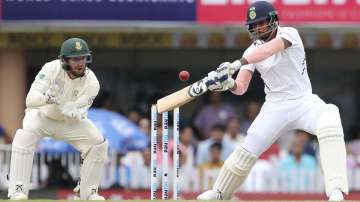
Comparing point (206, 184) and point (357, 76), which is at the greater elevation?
point (357, 76)

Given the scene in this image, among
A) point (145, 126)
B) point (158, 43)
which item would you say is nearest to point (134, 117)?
point (145, 126)

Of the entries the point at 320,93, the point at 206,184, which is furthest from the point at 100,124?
the point at 320,93

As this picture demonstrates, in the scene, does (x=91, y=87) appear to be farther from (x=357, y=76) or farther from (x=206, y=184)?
(x=357, y=76)

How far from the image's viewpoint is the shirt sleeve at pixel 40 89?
10250 mm

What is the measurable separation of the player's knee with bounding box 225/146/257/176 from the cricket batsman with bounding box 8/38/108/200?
1.24 metres

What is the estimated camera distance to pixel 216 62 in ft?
55.8

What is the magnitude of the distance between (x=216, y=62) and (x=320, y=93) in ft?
5.05

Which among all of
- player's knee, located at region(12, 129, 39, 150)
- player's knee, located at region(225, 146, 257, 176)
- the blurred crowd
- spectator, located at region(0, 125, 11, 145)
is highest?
player's knee, located at region(12, 129, 39, 150)

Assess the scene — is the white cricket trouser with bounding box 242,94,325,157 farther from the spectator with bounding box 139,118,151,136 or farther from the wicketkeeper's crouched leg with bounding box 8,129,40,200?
the spectator with bounding box 139,118,151,136

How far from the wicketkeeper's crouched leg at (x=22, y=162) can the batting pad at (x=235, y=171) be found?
165cm

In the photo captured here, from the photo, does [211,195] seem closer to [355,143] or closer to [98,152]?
[98,152]

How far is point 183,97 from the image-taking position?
9961 millimetres

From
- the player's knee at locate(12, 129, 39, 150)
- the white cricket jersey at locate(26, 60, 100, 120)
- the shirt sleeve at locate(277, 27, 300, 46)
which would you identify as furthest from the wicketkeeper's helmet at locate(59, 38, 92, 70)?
the shirt sleeve at locate(277, 27, 300, 46)

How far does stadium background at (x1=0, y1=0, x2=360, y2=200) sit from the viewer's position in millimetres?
15117
